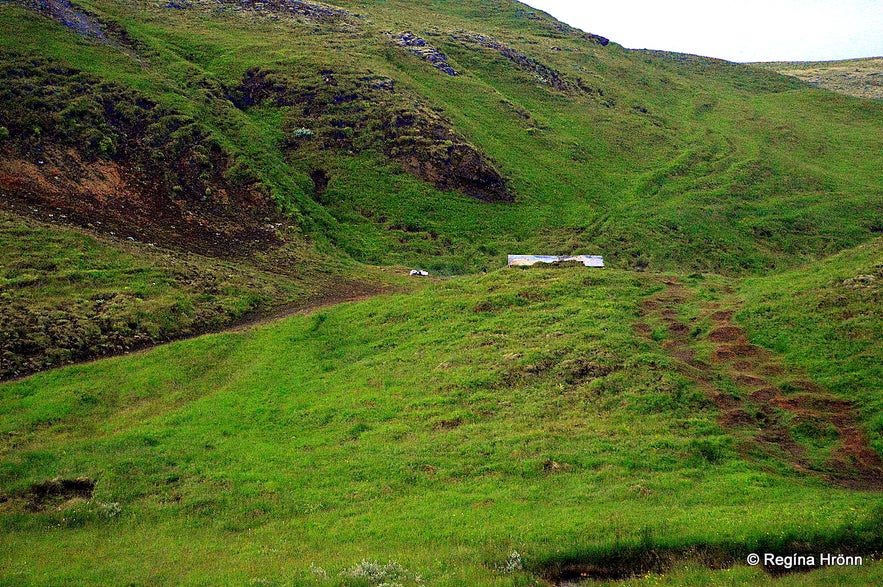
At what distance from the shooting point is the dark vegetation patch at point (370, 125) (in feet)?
219

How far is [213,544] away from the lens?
18453 millimetres

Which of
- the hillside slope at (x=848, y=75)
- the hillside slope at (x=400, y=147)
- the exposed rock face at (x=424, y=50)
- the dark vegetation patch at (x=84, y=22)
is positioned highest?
the hillside slope at (x=848, y=75)

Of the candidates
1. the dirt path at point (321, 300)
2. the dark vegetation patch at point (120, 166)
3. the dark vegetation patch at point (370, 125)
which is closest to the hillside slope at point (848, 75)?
the dark vegetation patch at point (370, 125)

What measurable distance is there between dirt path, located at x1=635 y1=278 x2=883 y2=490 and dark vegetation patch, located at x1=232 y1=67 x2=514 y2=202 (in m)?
36.3

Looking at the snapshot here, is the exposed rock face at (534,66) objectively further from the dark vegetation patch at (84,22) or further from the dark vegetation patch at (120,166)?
the dark vegetation patch at (120,166)

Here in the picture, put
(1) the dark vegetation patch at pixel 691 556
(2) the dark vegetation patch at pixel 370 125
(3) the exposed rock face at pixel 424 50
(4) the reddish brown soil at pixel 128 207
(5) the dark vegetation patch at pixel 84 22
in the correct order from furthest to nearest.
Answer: (3) the exposed rock face at pixel 424 50
(5) the dark vegetation patch at pixel 84 22
(2) the dark vegetation patch at pixel 370 125
(4) the reddish brown soil at pixel 128 207
(1) the dark vegetation patch at pixel 691 556

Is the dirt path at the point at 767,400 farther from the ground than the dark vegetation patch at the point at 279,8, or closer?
closer

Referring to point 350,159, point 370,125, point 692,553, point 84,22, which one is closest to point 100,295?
point 692,553

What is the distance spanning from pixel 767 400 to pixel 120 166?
4983 centimetres

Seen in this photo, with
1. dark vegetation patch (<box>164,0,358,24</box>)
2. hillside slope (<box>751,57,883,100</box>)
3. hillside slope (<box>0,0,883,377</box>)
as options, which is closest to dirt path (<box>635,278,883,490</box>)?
hillside slope (<box>0,0,883,377</box>)

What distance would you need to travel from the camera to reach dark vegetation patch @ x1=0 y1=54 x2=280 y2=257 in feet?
152

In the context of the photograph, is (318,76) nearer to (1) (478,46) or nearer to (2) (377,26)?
(2) (377,26)

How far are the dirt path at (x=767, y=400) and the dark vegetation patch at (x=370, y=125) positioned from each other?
36314 mm

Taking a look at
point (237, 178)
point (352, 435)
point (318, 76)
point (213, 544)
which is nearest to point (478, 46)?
point (318, 76)
